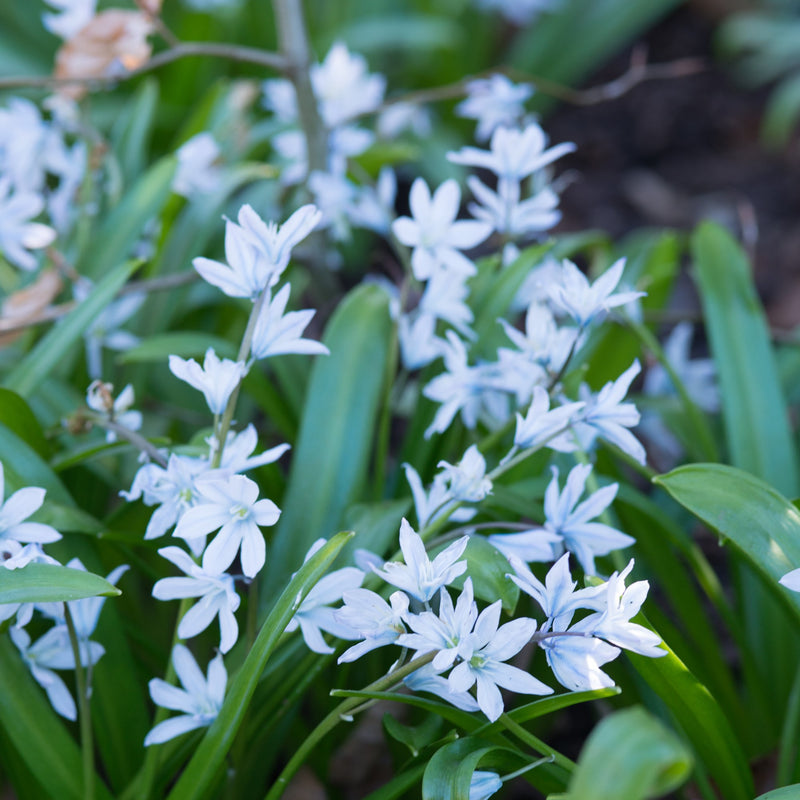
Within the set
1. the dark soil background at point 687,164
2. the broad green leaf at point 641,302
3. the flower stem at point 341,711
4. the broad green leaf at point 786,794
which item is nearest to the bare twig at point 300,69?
the broad green leaf at point 641,302

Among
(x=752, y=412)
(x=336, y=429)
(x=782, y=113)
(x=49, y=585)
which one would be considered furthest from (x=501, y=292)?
(x=782, y=113)

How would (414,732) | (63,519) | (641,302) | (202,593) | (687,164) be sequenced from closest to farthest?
1. (202,593)
2. (414,732)
3. (63,519)
4. (641,302)
5. (687,164)

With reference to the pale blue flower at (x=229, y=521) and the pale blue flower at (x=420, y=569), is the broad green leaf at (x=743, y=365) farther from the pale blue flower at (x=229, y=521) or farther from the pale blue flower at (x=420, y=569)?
the pale blue flower at (x=229, y=521)

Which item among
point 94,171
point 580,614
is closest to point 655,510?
→ point 580,614

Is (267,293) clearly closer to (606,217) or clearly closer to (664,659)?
(664,659)

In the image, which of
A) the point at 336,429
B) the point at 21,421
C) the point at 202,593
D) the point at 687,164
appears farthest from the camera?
the point at 687,164

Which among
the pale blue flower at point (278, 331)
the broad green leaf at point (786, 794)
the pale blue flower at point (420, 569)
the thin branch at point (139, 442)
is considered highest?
the pale blue flower at point (278, 331)

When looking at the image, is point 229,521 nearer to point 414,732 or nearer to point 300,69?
point 414,732

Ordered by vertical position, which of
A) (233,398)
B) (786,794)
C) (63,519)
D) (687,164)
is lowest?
(786,794)
